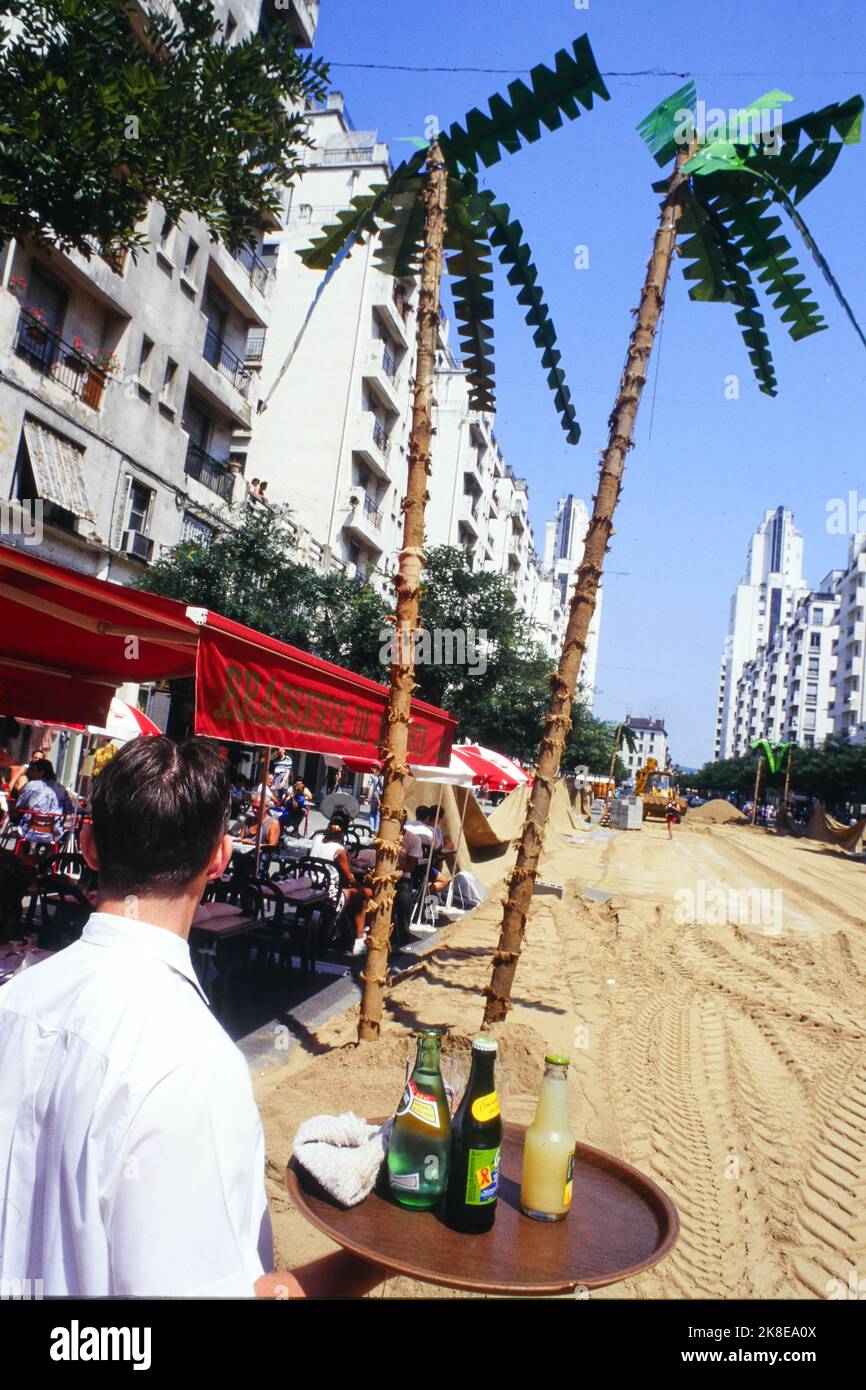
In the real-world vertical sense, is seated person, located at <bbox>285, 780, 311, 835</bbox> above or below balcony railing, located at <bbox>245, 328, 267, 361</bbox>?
below

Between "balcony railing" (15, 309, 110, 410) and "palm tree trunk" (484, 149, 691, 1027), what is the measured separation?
48.6ft

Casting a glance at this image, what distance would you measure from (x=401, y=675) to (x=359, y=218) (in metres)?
3.13

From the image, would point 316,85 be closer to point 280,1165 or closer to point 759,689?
point 280,1165

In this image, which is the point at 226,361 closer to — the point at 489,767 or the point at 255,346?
the point at 255,346

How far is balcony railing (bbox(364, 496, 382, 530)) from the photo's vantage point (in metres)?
36.6

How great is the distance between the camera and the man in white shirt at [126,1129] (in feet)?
4.02

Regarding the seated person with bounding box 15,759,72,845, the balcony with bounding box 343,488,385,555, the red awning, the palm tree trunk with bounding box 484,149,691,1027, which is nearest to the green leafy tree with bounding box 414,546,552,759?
the balcony with bounding box 343,488,385,555

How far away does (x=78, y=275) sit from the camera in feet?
60.1

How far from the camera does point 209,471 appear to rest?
25.1 metres

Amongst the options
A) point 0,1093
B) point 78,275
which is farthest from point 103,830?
point 78,275

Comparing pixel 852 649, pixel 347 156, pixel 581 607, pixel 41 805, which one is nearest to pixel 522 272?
pixel 581 607

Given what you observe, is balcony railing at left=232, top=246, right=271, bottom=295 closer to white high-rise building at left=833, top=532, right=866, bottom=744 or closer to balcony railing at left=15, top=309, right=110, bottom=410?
balcony railing at left=15, top=309, right=110, bottom=410

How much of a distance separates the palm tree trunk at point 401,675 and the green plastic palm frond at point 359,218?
146 millimetres
